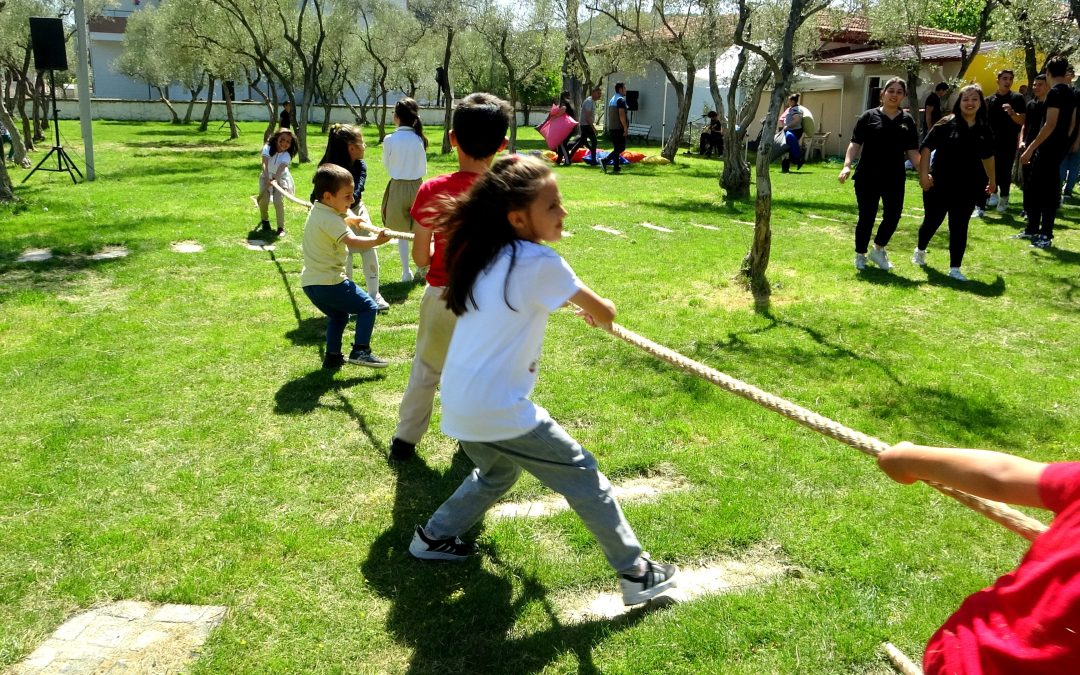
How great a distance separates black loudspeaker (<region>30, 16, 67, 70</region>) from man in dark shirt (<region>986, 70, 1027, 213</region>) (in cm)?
1722

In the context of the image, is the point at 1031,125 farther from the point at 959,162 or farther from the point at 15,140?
the point at 15,140

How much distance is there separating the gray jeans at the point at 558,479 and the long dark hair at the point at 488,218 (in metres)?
0.54

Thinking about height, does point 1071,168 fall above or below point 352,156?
above

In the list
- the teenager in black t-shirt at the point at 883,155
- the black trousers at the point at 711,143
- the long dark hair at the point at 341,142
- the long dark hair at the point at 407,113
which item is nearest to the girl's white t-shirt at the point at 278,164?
the long dark hair at the point at 407,113

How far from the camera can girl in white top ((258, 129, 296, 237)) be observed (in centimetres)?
1006

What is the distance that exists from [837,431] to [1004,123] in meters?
11.9

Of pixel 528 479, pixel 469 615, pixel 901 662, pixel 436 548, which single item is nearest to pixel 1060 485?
pixel 901 662

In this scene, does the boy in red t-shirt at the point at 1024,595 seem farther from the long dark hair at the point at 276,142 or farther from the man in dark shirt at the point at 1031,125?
the man in dark shirt at the point at 1031,125

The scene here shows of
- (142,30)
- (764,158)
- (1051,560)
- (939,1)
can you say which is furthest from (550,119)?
(142,30)

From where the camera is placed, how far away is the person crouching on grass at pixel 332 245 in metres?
5.57

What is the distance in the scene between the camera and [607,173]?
20.3m

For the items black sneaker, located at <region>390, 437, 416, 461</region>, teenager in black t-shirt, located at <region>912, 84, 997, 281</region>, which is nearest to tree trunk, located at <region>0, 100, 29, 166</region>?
black sneaker, located at <region>390, 437, 416, 461</region>

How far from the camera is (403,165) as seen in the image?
774cm

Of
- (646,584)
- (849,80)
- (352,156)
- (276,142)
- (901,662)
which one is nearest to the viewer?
(901,662)
